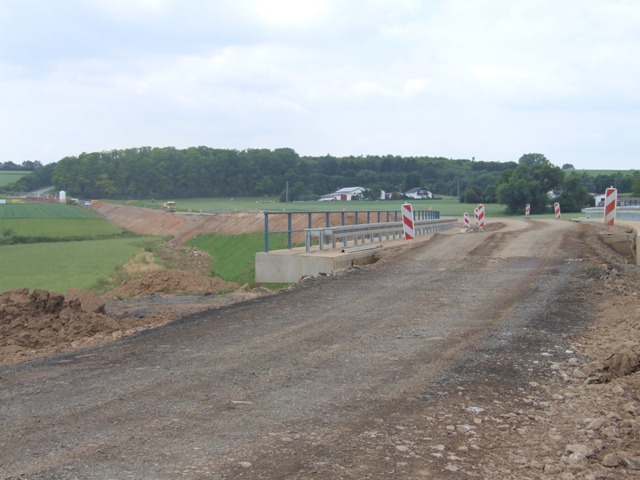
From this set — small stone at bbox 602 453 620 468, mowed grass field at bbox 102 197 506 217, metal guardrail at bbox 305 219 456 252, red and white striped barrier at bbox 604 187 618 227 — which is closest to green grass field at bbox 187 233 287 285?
metal guardrail at bbox 305 219 456 252

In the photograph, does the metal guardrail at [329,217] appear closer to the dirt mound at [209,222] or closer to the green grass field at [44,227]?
the dirt mound at [209,222]

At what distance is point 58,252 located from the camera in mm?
47250

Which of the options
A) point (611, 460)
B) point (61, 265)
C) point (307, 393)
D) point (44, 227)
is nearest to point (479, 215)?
point (61, 265)

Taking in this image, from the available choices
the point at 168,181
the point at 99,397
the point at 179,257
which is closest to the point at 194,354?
the point at 99,397

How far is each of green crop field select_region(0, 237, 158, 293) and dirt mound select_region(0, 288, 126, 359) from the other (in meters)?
14.1

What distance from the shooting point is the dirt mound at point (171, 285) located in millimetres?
20281

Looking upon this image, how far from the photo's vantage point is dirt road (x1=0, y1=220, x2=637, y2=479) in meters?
4.89

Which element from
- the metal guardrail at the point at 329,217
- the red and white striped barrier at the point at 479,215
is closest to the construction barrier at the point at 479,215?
the red and white striped barrier at the point at 479,215

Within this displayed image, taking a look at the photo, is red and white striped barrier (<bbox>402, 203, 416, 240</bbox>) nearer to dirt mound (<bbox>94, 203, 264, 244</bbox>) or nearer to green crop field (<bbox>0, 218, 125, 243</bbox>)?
dirt mound (<bbox>94, 203, 264, 244</bbox>)

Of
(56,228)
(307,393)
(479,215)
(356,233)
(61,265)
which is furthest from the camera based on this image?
(56,228)

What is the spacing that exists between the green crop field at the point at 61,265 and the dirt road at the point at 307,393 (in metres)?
18.0

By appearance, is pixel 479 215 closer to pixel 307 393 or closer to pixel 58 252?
pixel 58 252

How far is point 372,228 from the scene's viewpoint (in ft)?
72.9

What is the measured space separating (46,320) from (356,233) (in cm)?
1102
